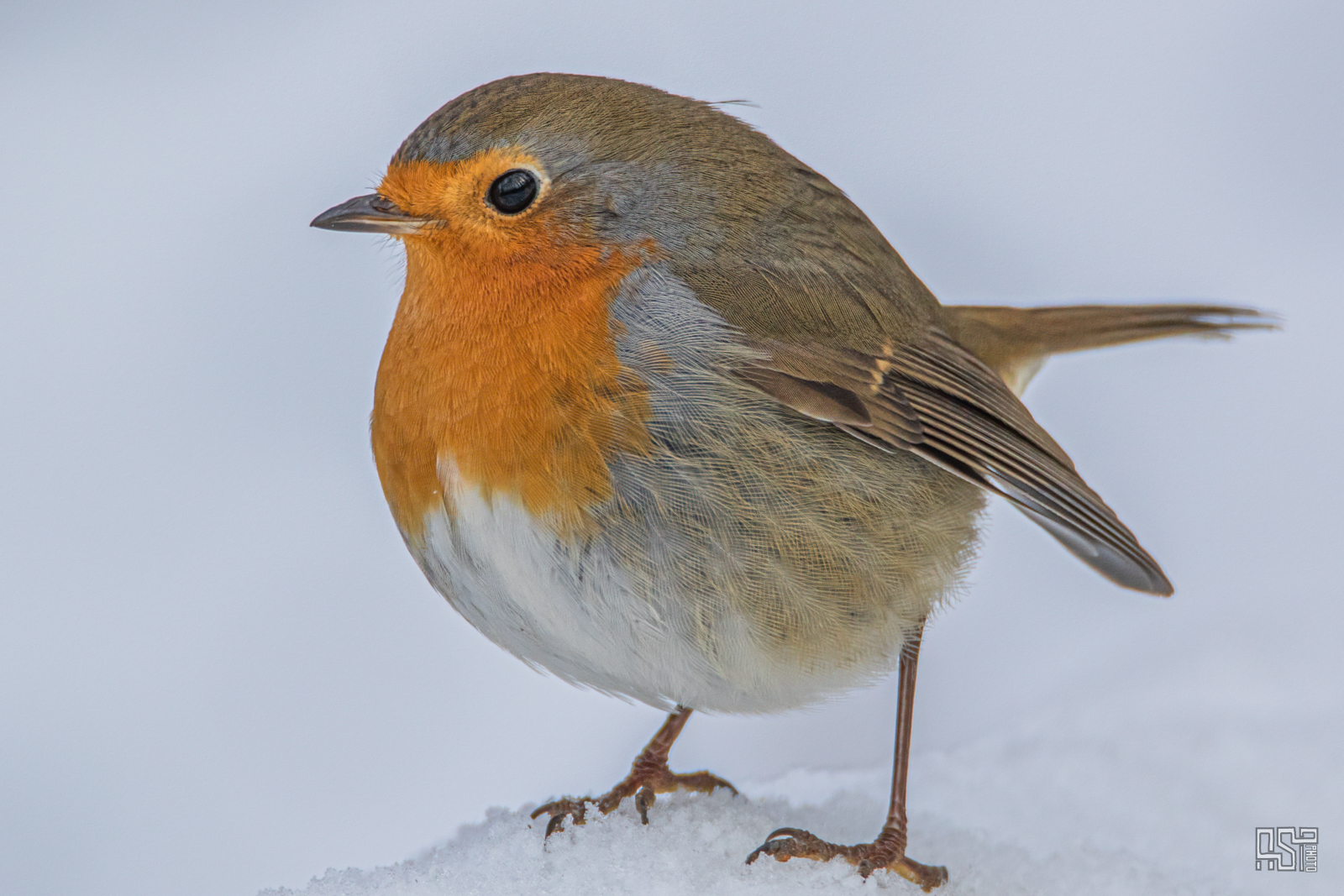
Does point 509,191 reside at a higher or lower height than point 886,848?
higher

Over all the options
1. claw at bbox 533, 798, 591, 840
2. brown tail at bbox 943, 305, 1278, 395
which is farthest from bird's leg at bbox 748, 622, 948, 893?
brown tail at bbox 943, 305, 1278, 395

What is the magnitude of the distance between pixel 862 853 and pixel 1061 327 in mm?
1447

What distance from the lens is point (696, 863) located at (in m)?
2.68

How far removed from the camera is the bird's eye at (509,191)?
2.38 metres

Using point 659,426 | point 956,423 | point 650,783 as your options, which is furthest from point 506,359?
point 650,783

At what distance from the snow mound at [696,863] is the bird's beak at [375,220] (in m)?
1.31

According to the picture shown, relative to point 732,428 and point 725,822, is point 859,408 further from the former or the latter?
point 725,822

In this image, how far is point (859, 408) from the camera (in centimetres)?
250

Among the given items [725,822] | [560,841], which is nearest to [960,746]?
[725,822]

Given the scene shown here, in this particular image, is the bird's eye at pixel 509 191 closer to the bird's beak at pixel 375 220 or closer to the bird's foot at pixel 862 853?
the bird's beak at pixel 375 220

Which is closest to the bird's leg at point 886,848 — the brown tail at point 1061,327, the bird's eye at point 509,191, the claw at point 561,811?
the claw at point 561,811

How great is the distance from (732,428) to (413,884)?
1150mm

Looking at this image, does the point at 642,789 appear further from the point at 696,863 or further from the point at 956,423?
the point at 956,423

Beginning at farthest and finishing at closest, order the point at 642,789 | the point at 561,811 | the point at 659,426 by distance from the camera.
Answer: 1. the point at 642,789
2. the point at 561,811
3. the point at 659,426
